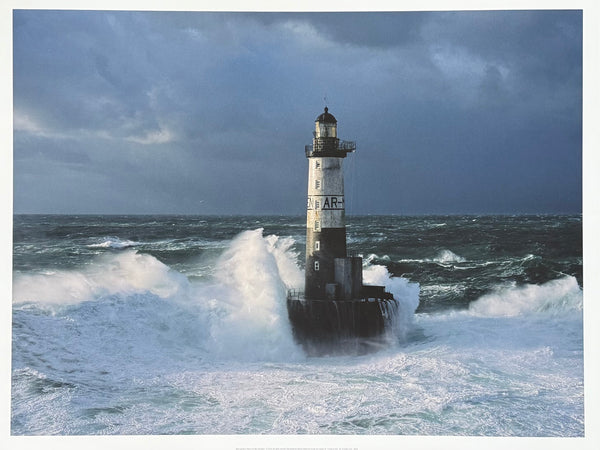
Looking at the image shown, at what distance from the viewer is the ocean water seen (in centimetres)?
757

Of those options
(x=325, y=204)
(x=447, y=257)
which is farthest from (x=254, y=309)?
(x=447, y=257)

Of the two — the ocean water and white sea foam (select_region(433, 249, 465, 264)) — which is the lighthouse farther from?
white sea foam (select_region(433, 249, 465, 264))

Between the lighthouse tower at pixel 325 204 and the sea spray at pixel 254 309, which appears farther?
the lighthouse tower at pixel 325 204

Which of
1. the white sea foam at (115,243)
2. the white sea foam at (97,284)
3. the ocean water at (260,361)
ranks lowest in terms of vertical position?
the ocean water at (260,361)

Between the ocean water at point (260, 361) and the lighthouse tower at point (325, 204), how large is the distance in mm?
841

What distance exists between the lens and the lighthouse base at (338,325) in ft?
33.0

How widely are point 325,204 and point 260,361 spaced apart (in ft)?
8.35

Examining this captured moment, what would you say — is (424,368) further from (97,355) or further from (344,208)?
(97,355)

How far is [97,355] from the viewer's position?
8.83 m

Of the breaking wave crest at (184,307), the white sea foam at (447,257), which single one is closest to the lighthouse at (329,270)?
the breaking wave crest at (184,307)

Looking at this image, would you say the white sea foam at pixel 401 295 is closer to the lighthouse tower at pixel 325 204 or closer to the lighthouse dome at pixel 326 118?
the lighthouse tower at pixel 325 204

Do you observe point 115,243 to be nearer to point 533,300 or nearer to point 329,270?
point 329,270

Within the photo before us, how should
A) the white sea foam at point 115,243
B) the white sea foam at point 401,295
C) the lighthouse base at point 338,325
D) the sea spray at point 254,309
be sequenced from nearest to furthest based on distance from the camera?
the sea spray at point 254,309 → the lighthouse base at point 338,325 → the white sea foam at point 401,295 → the white sea foam at point 115,243
